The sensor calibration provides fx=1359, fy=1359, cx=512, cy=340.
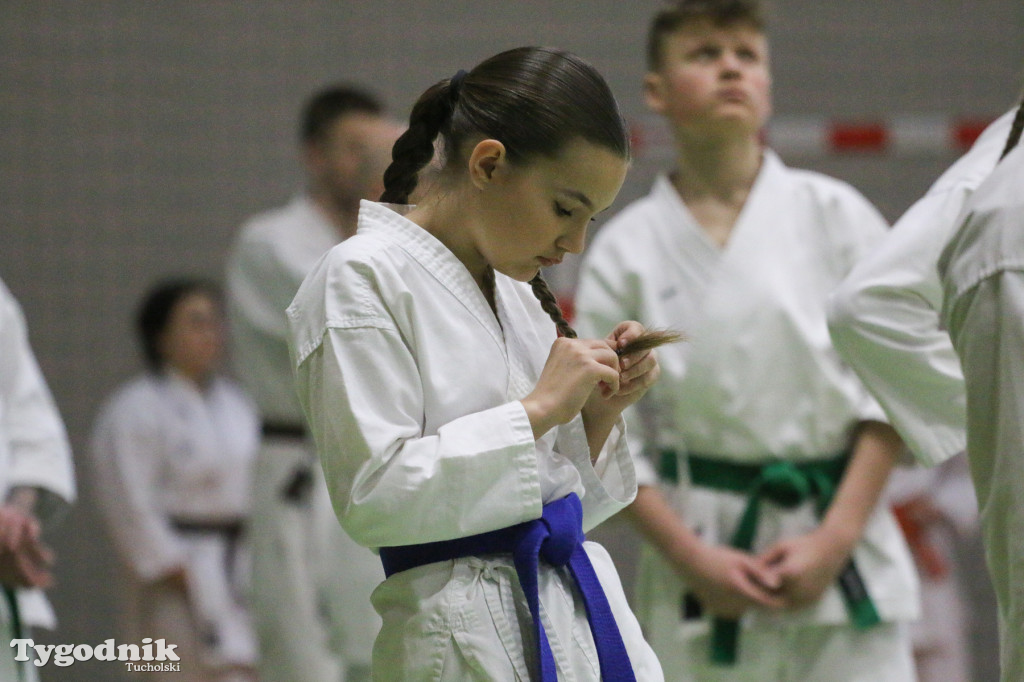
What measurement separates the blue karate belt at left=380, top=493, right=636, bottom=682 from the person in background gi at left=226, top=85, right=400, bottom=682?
80.1 inches

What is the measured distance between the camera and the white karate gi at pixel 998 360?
1760 millimetres

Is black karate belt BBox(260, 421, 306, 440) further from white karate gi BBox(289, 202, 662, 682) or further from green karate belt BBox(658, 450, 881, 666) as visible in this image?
white karate gi BBox(289, 202, 662, 682)

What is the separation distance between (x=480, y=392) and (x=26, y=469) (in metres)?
1.34

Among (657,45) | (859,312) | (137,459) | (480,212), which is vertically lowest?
(137,459)

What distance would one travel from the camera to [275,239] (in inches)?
163

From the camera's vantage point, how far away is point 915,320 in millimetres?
2230

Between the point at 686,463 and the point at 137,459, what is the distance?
304 cm

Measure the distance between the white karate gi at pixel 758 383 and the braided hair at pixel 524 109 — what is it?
114 centimetres

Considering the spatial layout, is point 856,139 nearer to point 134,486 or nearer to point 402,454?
point 134,486

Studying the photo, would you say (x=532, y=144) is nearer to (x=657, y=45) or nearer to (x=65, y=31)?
(x=657, y=45)

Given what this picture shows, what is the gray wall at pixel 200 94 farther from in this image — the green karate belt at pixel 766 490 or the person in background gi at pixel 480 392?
the person in background gi at pixel 480 392

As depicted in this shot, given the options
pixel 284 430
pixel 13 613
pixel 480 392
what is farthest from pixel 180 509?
pixel 480 392

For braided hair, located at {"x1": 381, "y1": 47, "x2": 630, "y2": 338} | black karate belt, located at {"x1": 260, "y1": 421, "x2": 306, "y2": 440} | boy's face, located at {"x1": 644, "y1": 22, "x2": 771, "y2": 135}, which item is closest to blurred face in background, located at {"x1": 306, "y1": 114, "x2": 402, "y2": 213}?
black karate belt, located at {"x1": 260, "y1": 421, "x2": 306, "y2": 440}

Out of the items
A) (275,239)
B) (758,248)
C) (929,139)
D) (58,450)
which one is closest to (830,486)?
(758,248)
